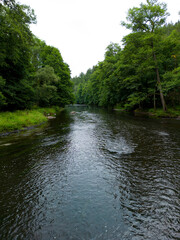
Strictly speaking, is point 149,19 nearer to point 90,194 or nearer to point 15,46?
point 15,46

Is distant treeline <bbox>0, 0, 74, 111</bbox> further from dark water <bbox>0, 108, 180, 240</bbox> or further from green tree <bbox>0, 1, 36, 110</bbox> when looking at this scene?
dark water <bbox>0, 108, 180, 240</bbox>

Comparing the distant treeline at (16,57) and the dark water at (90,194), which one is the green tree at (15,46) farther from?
the dark water at (90,194)

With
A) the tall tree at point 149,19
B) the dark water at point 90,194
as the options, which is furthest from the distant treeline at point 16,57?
the tall tree at point 149,19

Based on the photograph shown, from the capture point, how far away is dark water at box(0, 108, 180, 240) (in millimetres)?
2904

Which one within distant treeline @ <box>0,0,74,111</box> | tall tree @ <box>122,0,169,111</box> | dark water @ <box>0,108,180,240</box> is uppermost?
tall tree @ <box>122,0,169,111</box>

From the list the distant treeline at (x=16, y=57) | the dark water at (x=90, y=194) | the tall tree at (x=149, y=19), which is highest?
the tall tree at (x=149, y=19)

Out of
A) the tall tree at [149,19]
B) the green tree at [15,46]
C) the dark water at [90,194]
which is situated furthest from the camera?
the tall tree at [149,19]

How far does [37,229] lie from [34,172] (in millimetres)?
2690

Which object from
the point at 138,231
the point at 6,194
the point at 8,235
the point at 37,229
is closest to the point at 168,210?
the point at 138,231

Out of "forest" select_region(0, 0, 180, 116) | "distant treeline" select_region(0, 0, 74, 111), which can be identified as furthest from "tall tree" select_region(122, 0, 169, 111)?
"distant treeline" select_region(0, 0, 74, 111)

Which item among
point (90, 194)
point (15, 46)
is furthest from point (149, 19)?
point (90, 194)

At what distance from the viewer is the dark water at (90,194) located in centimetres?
290

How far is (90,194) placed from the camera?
4.09 m

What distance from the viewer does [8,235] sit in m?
2.78
